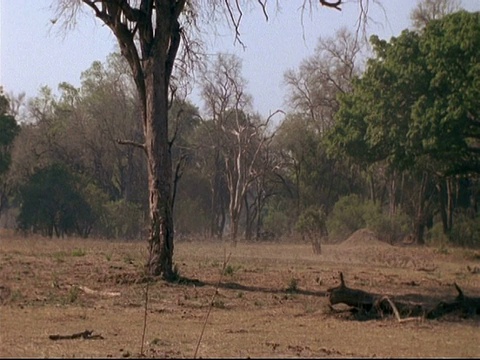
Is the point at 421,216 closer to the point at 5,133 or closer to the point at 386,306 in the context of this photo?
the point at 5,133

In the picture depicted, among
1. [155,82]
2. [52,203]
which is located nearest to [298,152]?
[52,203]

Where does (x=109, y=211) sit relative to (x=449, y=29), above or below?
below

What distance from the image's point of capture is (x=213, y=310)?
16219mm

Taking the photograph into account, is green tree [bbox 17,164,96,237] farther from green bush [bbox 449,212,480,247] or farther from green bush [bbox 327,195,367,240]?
green bush [bbox 449,212,480,247]

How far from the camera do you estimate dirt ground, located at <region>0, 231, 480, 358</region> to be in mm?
10961

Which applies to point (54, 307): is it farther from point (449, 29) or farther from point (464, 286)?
point (449, 29)

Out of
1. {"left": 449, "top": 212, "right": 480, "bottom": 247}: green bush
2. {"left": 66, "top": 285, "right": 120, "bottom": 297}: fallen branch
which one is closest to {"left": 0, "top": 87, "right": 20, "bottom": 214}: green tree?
{"left": 449, "top": 212, "right": 480, "bottom": 247}: green bush

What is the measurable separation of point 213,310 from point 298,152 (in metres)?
44.6

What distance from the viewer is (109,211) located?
5050cm

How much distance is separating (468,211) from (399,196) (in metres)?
8.11

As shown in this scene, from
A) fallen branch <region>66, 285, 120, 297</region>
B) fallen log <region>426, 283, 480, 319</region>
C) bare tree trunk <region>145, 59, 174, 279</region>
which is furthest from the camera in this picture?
bare tree trunk <region>145, 59, 174, 279</region>

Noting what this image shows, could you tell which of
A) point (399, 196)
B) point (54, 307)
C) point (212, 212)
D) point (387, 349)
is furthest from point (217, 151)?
point (387, 349)

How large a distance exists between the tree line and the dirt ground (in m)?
9.66

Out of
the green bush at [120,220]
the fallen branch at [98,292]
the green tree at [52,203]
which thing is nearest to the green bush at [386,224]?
the green bush at [120,220]
